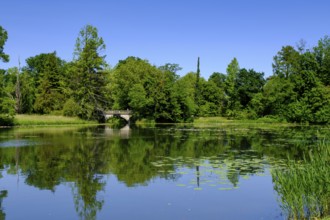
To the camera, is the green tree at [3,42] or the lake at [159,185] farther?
the green tree at [3,42]

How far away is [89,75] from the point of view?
63.1m

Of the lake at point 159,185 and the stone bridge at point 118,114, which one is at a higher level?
the stone bridge at point 118,114

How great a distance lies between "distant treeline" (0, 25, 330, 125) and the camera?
63812 millimetres

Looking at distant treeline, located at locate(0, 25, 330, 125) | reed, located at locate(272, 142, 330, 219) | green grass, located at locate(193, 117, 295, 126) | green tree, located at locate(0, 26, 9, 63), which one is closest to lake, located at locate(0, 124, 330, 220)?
reed, located at locate(272, 142, 330, 219)

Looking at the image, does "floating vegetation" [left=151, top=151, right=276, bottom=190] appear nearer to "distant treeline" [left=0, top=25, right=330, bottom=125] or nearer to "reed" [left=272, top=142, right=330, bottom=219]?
"reed" [left=272, top=142, right=330, bottom=219]

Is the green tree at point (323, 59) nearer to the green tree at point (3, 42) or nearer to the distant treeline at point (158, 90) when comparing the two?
the distant treeline at point (158, 90)

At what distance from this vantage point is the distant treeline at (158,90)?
63812 millimetres

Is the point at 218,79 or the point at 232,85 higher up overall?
the point at 218,79

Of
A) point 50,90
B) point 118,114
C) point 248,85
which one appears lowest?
point 118,114

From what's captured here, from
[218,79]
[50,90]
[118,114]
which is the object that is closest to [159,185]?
[118,114]

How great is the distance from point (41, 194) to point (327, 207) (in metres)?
8.34

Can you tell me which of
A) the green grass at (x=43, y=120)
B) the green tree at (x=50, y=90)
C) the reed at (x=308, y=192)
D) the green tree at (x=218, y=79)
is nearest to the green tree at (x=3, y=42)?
the green grass at (x=43, y=120)

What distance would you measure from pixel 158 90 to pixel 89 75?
13720 millimetres

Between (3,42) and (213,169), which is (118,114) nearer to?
(3,42)
